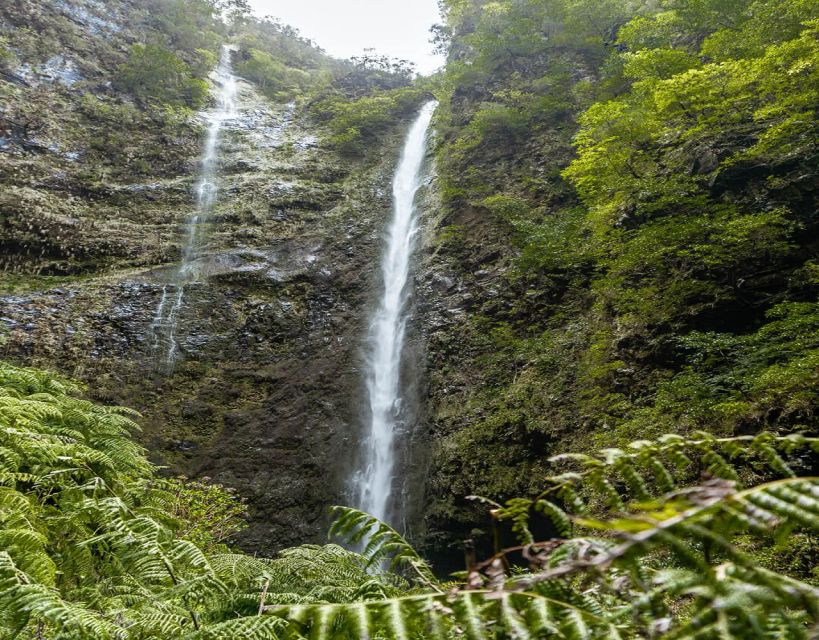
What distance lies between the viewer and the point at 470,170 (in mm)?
14164

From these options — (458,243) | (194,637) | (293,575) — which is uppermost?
(458,243)

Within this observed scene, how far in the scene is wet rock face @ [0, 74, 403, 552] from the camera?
32.8ft

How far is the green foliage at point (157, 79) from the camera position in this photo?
18.0 m

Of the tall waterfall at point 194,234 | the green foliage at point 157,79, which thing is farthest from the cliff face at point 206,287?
the green foliage at point 157,79

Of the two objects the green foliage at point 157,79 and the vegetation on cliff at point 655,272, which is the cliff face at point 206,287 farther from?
the vegetation on cliff at point 655,272

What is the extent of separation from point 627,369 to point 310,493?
6427mm

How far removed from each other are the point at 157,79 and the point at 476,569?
22417 mm

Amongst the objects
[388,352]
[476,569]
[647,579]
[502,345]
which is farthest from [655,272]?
[476,569]

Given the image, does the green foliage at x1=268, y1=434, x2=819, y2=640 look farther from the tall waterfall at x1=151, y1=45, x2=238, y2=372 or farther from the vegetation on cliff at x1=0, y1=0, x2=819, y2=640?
the tall waterfall at x1=151, y1=45, x2=238, y2=372

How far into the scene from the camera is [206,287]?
12602 mm

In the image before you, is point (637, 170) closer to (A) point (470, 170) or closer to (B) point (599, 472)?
(A) point (470, 170)

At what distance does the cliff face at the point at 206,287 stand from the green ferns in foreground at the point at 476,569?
5.83 metres

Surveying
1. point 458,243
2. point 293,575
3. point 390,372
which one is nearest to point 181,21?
point 458,243

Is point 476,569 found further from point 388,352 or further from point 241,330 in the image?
point 241,330
